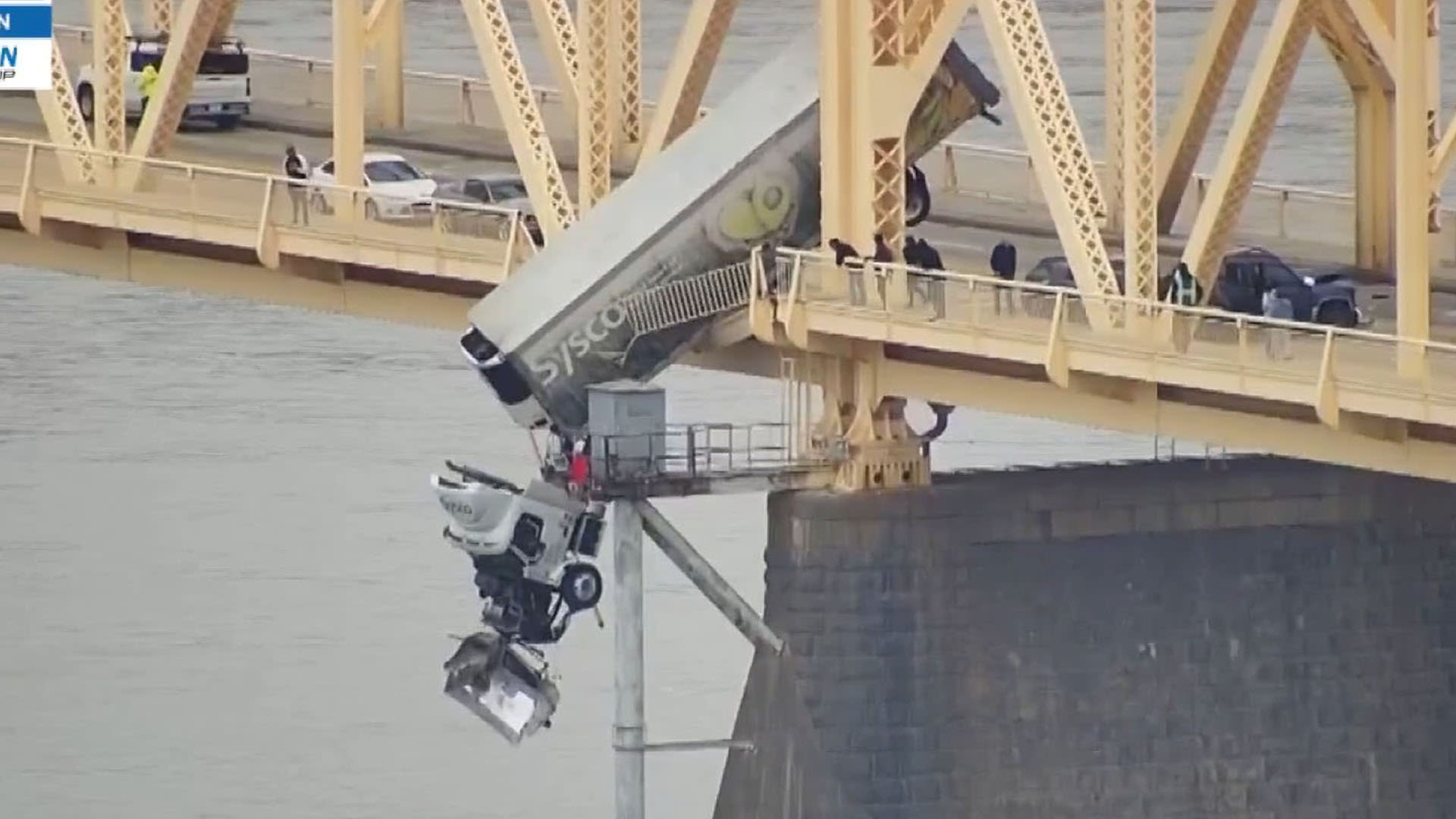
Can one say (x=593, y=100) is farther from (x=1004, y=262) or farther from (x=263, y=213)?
(x=1004, y=262)

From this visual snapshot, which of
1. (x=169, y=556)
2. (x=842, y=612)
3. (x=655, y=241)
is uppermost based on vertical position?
(x=655, y=241)

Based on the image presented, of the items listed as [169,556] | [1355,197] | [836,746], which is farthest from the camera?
[169,556]

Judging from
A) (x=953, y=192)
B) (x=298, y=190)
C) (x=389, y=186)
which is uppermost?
(x=298, y=190)

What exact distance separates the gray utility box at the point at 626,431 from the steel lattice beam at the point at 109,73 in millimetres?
8779

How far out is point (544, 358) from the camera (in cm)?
4616

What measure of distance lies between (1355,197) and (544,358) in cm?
881

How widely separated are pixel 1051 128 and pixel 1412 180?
436 centimetres

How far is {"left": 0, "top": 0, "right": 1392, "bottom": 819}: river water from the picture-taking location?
174 feet

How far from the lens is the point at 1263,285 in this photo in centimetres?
4644

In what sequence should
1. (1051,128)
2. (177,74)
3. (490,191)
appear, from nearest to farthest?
(1051,128) < (177,74) < (490,191)

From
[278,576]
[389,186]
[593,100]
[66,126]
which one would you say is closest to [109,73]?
[66,126]

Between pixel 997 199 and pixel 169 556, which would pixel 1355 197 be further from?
pixel 169 556

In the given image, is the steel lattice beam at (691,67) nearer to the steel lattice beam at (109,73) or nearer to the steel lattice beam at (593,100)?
the steel lattice beam at (593,100)

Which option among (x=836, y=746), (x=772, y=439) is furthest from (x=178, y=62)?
(x=836, y=746)
